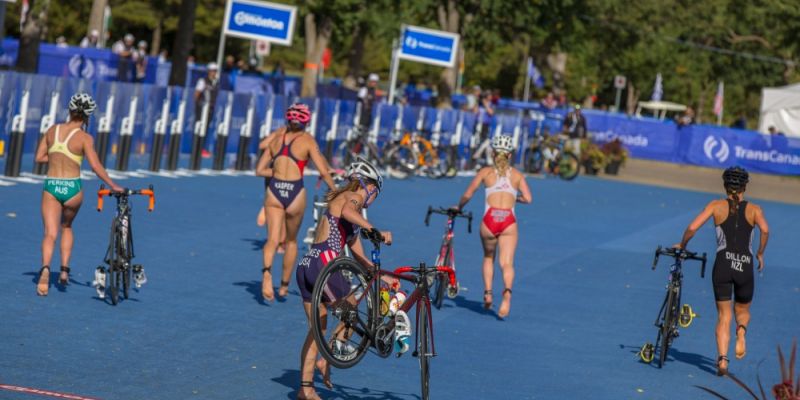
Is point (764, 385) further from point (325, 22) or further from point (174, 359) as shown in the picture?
point (325, 22)

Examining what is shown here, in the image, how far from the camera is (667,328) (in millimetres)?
12930

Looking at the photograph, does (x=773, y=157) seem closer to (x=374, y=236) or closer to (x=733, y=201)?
(x=733, y=201)

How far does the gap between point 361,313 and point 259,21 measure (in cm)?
2417

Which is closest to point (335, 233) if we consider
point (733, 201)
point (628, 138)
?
point (733, 201)

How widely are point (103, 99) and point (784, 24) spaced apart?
42901 mm

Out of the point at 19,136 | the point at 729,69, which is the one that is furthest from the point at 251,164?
the point at 729,69

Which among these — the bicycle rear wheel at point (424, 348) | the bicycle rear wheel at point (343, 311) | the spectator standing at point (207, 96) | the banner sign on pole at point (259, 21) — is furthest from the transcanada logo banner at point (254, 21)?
the bicycle rear wheel at point (424, 348)

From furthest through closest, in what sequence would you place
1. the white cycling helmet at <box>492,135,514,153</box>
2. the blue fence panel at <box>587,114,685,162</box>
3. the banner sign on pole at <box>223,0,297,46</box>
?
1. the blue fence panel at <box>587,114,685,162</box>
2. the banner sign on pole at <box>223,0,297,46</box>
3. the white cycling helmet at <box>492,135,514,153</box>

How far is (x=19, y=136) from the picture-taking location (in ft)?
74.7

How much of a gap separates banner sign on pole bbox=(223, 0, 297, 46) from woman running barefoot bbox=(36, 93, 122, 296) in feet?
65.3

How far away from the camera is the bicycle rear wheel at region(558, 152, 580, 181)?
38969 millimetres

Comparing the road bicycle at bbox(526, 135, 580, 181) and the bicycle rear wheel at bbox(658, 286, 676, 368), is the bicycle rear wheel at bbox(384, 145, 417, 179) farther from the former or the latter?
the bicycle rear wheel at bbox(658, 286, 676, 368)

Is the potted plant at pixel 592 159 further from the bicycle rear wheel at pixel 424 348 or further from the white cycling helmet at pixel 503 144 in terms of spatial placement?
the bicycle rear wheel at pixel 424 348

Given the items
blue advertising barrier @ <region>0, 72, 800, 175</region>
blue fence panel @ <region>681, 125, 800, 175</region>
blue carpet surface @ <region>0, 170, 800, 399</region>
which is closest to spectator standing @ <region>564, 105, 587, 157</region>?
blue advertising barrier @ <region>0, 72, 800, 175</region>
